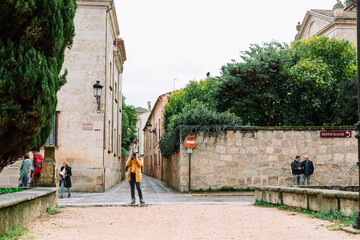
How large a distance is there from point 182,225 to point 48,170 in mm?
4899

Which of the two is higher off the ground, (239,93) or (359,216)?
(239,93)

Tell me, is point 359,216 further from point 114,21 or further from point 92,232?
point 114,21

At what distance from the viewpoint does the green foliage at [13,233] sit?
646cm

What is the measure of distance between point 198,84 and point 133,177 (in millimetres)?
21674

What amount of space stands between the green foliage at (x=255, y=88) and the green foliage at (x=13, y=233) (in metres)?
19.7

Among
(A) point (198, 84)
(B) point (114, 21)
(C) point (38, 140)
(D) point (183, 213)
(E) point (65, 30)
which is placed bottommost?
(D) point (183, 213)

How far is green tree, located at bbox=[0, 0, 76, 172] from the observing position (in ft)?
26.7

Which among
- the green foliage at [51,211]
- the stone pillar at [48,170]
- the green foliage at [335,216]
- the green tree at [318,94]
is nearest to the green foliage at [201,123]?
the green tree at [318,94]

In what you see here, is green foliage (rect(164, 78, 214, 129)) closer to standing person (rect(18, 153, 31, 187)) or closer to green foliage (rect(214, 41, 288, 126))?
green foliage (rect(214, 41, 288, 126))

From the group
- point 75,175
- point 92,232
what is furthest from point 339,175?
point 92,232

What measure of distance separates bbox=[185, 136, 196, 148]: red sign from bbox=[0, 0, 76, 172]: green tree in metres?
9.89

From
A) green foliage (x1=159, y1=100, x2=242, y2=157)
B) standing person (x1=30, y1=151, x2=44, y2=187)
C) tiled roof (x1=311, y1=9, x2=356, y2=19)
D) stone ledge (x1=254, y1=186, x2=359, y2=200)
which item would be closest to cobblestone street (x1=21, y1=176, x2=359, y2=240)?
stone ledge (x1=254, y1=186, x2=359, y2=200)

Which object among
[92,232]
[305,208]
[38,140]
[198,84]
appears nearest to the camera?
[92,232]

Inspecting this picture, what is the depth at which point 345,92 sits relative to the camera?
2612cm
